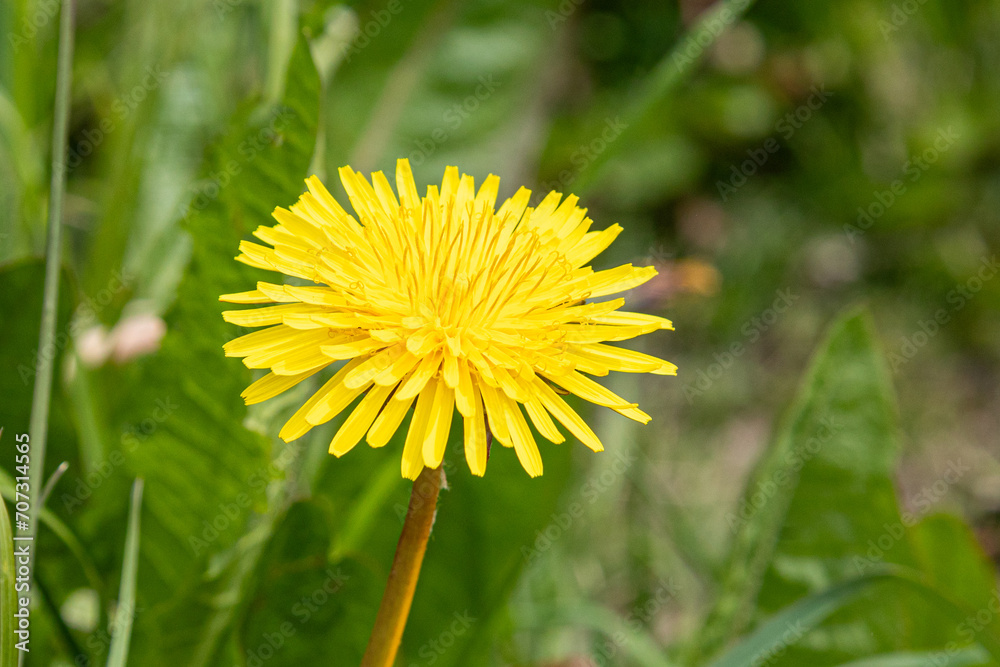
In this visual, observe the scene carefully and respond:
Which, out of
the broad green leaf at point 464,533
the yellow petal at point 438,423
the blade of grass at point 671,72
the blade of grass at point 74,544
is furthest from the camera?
the blade of grass at point 671,72

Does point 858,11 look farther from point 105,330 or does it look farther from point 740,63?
point 105,330

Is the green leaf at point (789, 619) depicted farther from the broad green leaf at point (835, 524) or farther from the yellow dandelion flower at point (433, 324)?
the yellow dandelion flower at point (433, 324)

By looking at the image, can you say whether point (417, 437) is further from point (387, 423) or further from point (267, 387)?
point (267, 387)

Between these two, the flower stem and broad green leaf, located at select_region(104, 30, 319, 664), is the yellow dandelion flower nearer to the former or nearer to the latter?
the flower stem

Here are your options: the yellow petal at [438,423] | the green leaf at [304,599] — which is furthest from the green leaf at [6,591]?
the yellow petal at [438,423]

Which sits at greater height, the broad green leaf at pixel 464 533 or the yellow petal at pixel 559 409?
the yellow petal at pixel 559 409

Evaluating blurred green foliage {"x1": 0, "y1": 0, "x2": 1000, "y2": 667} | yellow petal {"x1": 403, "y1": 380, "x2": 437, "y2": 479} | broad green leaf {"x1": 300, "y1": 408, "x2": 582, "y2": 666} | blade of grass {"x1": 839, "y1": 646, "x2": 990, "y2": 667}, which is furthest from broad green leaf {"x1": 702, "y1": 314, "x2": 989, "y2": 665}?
yellow petal {"x1": 403, "y1": 380, "x2": 437, "y2": 479}

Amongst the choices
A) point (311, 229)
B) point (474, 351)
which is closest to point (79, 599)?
point (311, 229)

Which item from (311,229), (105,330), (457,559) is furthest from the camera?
(105,330)
